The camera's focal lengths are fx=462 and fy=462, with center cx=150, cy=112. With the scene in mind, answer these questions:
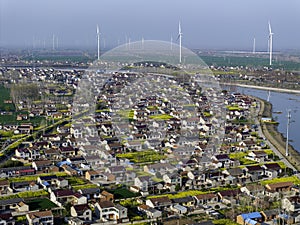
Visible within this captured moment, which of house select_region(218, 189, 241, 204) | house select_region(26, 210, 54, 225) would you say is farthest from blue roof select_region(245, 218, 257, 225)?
house select_region(26, 210, 54, 225)

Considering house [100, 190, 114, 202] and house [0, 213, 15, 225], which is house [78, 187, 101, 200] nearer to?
house [100, 190, 114, 202]

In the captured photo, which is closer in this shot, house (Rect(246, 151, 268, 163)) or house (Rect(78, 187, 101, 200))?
house (Rect(78, 187, 101, 200))

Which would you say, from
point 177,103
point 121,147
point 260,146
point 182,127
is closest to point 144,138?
point 121,147

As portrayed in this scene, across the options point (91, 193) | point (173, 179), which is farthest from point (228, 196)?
point (91, 193)

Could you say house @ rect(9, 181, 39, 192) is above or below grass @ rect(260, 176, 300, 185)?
below

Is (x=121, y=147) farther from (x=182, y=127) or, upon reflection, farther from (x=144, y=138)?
(x=182, y=127)

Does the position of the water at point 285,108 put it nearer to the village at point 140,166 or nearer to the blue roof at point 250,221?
the village at point 140,166

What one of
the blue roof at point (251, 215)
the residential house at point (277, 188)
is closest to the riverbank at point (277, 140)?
Result: the residential house at point (277, 188)

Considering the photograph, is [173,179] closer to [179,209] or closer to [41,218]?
[179,209]
